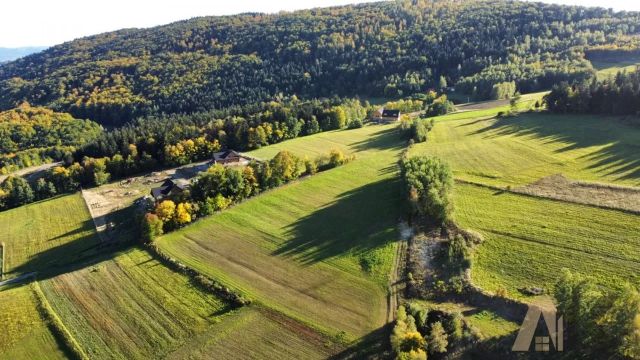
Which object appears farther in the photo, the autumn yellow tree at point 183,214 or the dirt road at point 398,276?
the autumn yellow tree at point 183,214

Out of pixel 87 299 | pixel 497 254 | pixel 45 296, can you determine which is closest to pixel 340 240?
pixel 497 254

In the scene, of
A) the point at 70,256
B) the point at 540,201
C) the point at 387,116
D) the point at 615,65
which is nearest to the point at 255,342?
the point at 70,256

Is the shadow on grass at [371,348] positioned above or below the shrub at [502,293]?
below

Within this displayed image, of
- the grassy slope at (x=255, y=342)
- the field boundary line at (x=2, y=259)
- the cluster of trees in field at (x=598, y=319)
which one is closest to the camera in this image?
the cluster of trees in field at (x=598, y=319)

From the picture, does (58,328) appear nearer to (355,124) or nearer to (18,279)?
(18,279)

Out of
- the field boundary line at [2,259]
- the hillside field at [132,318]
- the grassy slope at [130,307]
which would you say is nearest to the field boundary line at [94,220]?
the hillside field at [132,318]

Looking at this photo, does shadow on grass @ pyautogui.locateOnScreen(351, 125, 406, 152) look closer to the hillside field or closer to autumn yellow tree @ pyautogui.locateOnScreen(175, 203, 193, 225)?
autumn yellow tree @ pyautogui.locateOnScreen(175, 203, 193, 225)

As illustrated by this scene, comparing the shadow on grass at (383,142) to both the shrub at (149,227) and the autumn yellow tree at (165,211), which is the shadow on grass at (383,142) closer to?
the autumn yellow tree at (165,211)
